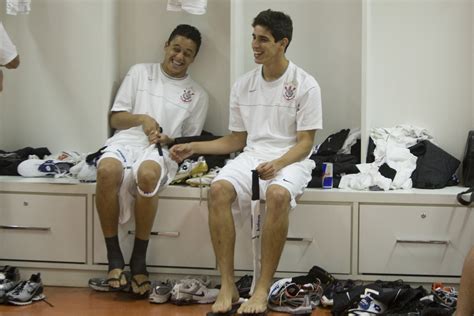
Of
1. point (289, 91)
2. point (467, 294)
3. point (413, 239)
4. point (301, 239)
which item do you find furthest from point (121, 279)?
point (467, 294)

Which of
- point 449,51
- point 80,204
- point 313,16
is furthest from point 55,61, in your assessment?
point 449,51

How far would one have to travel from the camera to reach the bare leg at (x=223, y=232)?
3562 mm

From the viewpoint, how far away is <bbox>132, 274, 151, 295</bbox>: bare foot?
12.4 ft

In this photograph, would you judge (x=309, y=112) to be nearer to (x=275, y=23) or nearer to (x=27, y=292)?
(x=275, y=23)

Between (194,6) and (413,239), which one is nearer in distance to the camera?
(413,239)

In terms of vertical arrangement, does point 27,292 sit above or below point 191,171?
below

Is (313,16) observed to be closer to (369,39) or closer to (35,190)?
(369,39)

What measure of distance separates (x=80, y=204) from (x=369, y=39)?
1855mm

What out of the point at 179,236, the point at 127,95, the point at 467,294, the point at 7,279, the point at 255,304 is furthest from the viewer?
the point at 127,95

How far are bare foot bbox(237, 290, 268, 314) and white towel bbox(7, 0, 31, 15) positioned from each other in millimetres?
2149

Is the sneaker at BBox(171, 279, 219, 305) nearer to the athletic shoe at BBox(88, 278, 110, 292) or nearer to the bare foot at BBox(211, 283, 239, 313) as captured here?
the bare foot at BBox(211, 283, 239, 313)

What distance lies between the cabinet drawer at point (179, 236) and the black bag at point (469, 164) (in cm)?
143

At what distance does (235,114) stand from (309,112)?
430 millimetres

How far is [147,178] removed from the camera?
379 cm
